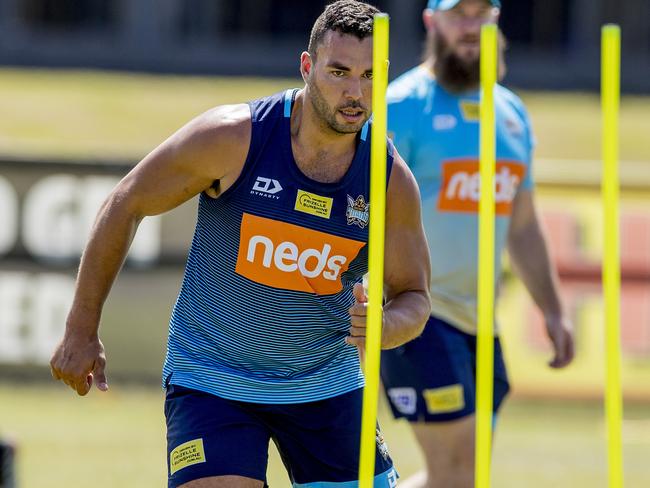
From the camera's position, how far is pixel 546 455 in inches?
338

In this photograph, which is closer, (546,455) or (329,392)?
Answer: (329,392)

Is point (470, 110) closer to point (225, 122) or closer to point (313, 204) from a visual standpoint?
point (313, 204)

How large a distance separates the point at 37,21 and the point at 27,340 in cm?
866

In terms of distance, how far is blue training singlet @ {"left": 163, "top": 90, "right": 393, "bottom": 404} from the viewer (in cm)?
Answer: 423

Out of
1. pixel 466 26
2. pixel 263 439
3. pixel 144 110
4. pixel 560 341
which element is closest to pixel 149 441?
pixel 560 341

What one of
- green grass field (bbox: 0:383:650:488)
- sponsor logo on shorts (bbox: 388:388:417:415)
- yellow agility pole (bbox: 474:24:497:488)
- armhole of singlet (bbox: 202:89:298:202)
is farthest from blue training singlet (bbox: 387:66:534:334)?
green grass field (bbox: 0:383:650:488)

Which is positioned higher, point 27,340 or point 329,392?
point 329,392

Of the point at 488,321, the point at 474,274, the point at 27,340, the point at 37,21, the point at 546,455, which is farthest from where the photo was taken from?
the point at 37,21

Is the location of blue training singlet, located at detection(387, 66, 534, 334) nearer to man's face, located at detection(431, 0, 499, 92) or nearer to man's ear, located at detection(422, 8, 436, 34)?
man's face, located at detection(431, 0, 499, 92)

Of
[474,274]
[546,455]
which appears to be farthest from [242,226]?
[546,455]

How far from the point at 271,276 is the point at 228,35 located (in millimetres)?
13745

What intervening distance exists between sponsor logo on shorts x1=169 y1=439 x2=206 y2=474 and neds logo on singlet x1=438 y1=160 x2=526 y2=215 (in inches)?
77.2

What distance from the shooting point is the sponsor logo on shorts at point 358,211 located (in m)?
4.26

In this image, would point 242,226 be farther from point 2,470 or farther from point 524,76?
point 524,76
